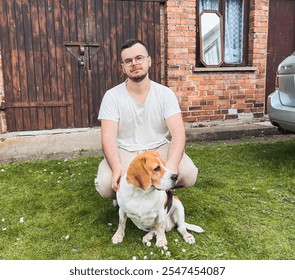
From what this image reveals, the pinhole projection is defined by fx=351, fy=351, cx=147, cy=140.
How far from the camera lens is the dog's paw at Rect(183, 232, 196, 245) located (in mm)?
2550

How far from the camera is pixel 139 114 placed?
2842mm

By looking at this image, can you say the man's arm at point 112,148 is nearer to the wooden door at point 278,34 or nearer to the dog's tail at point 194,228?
the dog's tail at point 194,228

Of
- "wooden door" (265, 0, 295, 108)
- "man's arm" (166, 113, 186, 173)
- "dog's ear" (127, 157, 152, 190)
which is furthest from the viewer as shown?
"wooden door" (265, 0, 295, 108)

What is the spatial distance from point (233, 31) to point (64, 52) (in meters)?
3.39

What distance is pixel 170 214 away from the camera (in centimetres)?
270

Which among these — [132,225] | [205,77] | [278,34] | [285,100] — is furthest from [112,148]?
[278,34]

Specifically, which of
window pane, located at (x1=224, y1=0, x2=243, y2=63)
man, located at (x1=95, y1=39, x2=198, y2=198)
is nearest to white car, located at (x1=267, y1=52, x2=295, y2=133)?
Result: man, located at (x1=95, y1=39, x2=198, y2=198)

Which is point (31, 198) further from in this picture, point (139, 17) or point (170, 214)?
point (139, 17)

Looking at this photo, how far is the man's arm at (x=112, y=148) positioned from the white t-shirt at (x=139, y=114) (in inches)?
2.5

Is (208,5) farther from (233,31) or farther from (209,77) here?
(209,77)

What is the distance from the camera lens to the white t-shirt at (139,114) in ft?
9.27

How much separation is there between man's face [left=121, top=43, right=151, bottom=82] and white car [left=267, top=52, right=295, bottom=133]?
2.06 metres

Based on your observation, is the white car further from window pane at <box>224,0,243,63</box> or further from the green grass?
window pane at <box>224,0,243,63</box>

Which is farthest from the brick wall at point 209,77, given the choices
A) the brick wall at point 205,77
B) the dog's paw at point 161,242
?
the dog's paw at point 161,242
